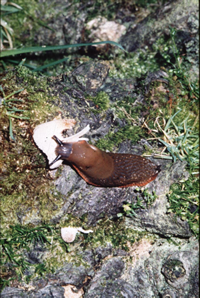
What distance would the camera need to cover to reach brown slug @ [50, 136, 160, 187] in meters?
3.01

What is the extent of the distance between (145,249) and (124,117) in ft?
6.63

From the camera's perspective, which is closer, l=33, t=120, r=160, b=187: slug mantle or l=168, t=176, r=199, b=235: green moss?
l=33, t=120, r=160, b=187: slug mantle

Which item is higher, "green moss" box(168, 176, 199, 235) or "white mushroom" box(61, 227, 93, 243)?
"green moss" box(168, 176, 199, 235)

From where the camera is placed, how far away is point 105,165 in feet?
10.6

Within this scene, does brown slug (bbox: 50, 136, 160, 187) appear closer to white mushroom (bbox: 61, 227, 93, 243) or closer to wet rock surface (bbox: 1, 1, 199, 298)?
wet rock surface (bbox: 1, 1, 199, 298)

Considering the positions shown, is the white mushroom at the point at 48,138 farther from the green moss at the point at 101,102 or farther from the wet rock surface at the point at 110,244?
the green moss at the point at 101,102

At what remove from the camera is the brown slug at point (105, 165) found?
3014 millimetres

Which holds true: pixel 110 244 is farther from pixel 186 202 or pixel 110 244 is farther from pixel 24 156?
pixel 24 156

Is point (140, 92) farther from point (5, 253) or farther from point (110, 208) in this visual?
point (5, 253)

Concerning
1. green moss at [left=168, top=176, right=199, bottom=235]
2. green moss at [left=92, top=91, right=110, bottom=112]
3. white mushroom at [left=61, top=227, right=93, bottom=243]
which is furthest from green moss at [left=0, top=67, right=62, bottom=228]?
green moss at [left=168, top=176, right=199, bottom=235]

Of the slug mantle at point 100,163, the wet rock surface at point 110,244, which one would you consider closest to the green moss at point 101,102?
the wet rock surface at point 110,244

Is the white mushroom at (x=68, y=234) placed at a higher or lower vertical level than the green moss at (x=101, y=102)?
lower

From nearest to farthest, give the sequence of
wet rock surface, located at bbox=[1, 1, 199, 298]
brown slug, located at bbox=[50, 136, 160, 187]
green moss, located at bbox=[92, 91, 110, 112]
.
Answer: brown slug, located at bbox=[50, 136, 160, 187] → wet rock surface, located at bbox=[1, 1, 199, 298] → green moss, located at bbox=[92, 91, 110, 112]

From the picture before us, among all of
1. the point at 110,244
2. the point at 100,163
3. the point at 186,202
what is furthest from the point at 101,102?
the point at 110,244
